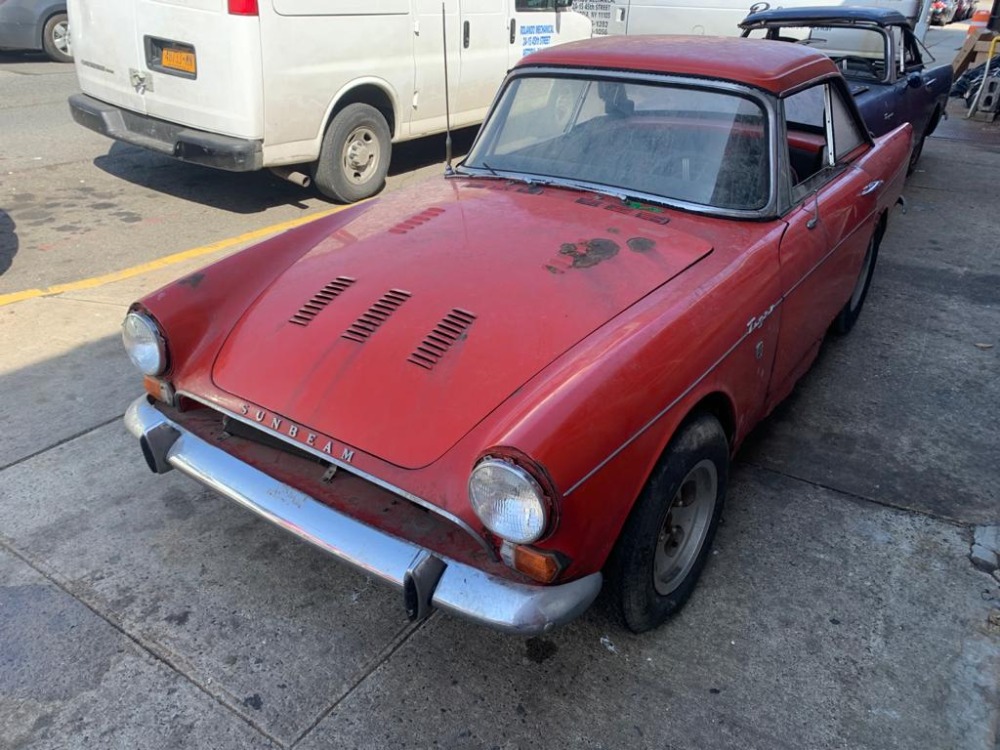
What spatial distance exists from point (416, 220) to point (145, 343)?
109 cm

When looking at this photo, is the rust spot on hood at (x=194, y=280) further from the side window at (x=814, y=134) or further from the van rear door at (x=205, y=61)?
the van rear door at (x=205, y=61)

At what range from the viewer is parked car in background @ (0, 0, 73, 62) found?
1134cm

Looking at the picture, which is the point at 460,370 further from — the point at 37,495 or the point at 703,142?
the point at 37,495

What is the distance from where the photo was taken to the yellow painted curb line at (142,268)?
488 centimetres

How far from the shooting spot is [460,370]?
237 centimetres

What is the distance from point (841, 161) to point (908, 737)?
2641 mm

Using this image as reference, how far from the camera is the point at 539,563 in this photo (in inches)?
80.6

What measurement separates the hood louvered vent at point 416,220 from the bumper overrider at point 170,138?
10.1ft

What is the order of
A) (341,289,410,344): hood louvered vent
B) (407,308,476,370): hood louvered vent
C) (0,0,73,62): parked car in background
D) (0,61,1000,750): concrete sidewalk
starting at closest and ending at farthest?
(0,61,1000,750): concrete sidewalk → (407,308,476,370): hood louvered vent → (341,289,410,344): hood louvered vent → (0,0,73,62): parked car in background

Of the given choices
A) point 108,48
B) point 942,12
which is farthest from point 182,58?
point 942,12

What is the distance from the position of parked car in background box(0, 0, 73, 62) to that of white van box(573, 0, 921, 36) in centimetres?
753

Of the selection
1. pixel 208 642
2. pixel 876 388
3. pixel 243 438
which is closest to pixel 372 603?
pixel 208 642

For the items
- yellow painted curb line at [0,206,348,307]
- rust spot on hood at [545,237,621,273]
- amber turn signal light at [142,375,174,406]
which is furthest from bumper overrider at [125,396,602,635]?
yellow painted curb line at [0,206,348,307]

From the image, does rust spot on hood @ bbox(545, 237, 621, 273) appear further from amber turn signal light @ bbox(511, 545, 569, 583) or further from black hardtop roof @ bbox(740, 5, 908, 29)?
black hardtop roof @ bbox(740, 5, 908, 29)
